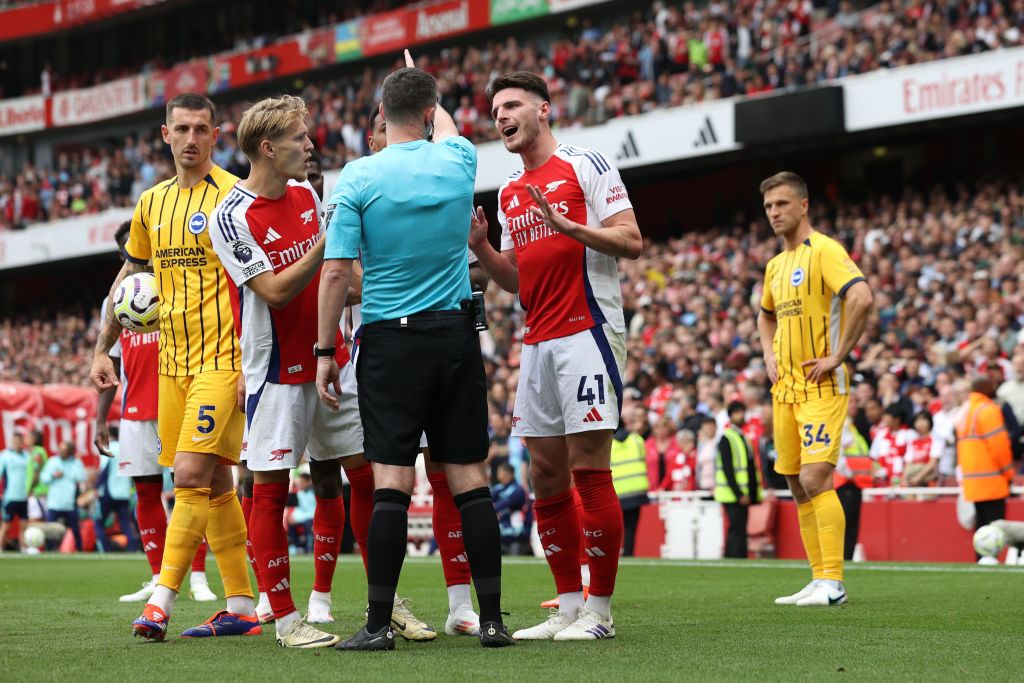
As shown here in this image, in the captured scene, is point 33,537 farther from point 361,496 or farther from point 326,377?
point 326,377

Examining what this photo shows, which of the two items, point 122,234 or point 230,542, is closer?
point 230,542

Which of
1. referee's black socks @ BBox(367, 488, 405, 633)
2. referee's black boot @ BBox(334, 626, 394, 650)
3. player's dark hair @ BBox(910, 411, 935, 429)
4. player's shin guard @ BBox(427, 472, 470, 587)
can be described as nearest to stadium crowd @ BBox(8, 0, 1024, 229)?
player's dark hair @ BBox(910, 411, 935, 429)

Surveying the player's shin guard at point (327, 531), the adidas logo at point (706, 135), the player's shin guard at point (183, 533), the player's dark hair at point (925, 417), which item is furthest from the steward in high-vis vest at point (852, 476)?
the adidas logo at point (706, 135)

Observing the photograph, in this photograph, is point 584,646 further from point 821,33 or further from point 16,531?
point 821,33

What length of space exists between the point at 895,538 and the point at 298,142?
9.61m

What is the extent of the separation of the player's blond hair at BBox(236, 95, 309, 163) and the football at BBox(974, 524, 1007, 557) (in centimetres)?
807

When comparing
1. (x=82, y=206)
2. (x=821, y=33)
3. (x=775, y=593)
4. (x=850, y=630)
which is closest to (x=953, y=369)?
(x=775, y=593)

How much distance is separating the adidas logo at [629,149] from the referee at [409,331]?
2164 centimetres

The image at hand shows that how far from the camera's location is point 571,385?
578cm

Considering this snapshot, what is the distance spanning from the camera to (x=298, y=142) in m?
5.79

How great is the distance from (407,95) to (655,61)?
23.3 metres

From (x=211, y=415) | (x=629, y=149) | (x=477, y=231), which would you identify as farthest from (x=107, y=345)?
(x=629, y=149)

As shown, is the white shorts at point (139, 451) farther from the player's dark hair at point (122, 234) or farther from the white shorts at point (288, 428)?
the white shorts at point (288, 428)

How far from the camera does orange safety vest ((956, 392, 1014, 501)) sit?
12.2 meters
